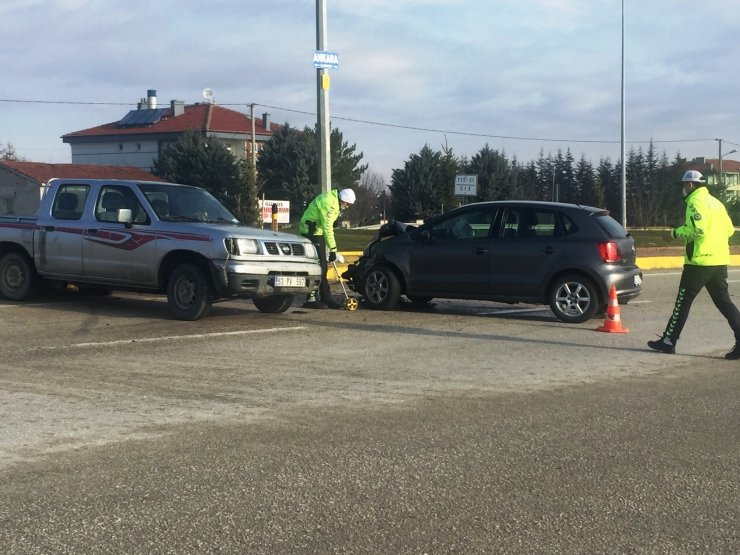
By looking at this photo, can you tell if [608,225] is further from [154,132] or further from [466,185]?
[154,132]

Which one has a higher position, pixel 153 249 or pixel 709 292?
pixel 153 249

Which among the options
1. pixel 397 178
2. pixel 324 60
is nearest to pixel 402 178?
pixel 397 178

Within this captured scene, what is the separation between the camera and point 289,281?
11.0 m

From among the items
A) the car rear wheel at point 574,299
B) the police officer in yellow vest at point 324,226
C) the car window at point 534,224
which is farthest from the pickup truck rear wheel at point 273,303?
the car rear wheel at point 574,299

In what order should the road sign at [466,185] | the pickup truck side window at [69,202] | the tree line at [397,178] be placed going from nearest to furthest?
1. the pickup truck side window at [69,202]
2. the road sign at [466,185]
3. the tree line at [397,178]

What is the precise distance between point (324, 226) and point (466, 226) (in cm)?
208

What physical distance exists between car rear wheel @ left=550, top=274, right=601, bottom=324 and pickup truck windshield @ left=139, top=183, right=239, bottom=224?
4.62 metres

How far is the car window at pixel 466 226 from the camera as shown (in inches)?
477

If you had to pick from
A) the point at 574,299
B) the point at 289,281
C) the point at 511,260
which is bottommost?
the point at 574,299

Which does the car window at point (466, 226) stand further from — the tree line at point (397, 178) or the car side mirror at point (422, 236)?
the tree line at point (397, 178)

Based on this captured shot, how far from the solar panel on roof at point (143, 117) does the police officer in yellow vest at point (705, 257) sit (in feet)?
213

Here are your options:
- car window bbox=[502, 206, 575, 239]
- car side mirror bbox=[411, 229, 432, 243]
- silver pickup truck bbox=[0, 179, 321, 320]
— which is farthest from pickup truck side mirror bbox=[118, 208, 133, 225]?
car window bbox=[502, 206, 575, 239]

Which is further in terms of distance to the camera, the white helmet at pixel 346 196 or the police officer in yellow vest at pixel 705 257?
the white helmet at pixel 346 196

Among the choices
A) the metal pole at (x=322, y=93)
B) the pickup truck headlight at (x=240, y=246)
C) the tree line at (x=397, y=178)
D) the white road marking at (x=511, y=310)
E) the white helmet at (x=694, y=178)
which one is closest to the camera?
the white helmet at (x=694, y=178)
